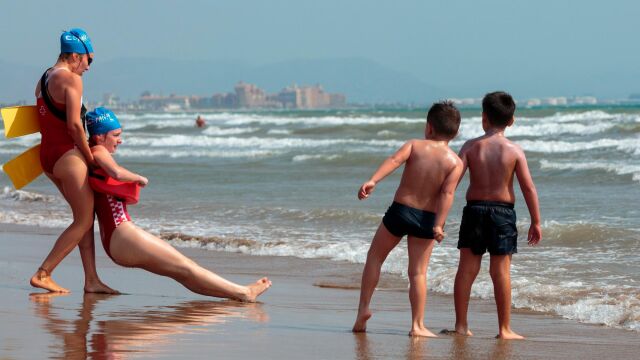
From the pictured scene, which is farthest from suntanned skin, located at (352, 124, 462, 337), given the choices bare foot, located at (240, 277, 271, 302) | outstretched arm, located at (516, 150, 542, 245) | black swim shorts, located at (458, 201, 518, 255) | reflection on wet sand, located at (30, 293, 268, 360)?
bare foot, located at (240, 277, 271, 302)

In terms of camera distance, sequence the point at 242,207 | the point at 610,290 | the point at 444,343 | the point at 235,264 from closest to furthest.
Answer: the point at 444,343 < the point at 610,290 < the point at 235,264 < the point at 242,207

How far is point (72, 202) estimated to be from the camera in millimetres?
6430

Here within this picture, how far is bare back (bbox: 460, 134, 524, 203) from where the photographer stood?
18.2 feet

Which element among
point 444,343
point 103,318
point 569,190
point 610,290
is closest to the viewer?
point 444,343

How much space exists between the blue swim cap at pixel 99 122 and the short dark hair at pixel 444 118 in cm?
199

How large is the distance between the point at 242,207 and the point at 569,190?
5.08 metres

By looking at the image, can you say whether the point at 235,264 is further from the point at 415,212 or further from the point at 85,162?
the point at 415,212

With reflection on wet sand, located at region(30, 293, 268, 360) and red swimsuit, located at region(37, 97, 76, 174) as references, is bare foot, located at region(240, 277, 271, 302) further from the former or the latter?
red swimsuit, located at region(37, 97, 76, 174)

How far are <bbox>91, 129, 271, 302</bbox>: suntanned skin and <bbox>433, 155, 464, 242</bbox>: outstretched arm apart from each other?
5.02ft

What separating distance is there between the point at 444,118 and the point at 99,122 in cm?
216

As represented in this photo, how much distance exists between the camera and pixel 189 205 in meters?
14.4

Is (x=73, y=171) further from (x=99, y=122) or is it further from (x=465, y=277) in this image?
(x=465, y=277)

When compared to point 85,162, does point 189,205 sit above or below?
below

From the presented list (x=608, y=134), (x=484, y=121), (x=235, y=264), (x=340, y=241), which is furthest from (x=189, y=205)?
(x=608, y=134)
